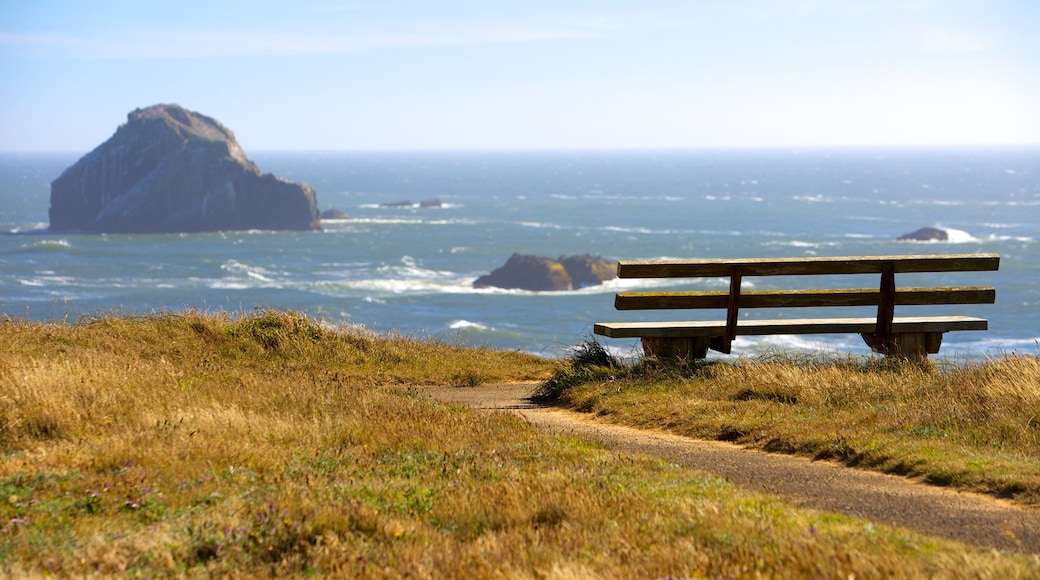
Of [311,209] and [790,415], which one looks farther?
[311,209]

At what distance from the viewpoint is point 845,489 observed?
7.76 meters

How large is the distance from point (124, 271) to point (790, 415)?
127550 millimetres

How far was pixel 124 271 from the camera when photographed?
127 metres

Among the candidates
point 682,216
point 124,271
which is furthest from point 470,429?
point 682,216

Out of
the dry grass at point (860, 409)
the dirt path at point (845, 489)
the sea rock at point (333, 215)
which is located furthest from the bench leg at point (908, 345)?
the sea rock at point (333, 215)

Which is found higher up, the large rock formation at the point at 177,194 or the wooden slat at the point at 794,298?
the wooden slat at the point at 794,298

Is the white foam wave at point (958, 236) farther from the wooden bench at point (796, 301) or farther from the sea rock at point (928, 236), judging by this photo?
the wooden bench at point (796, 301)

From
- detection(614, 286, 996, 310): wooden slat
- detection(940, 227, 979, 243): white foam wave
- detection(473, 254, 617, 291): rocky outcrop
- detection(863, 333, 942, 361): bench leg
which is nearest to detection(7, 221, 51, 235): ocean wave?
detection(473, 254, 617, 291): rocky outcrop

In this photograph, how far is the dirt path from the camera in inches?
259

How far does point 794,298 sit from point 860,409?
2.73 meters

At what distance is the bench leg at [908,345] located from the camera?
43.7 ft

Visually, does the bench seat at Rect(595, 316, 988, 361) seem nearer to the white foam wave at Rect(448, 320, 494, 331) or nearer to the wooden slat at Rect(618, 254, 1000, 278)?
the wooden slat at Rect(618, 254, 1000, 278)

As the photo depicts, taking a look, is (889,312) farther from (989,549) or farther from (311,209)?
(311,209)

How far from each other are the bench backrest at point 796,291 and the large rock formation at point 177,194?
167 m
